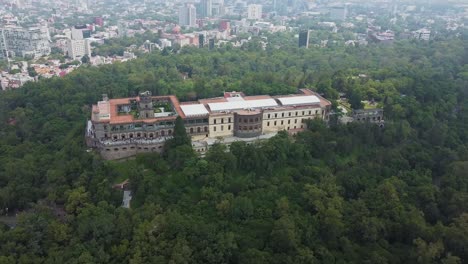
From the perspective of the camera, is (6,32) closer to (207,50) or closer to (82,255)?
(207,50)

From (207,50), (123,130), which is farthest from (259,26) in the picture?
(123,130)

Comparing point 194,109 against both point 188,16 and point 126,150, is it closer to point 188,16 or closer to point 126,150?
point 126,150

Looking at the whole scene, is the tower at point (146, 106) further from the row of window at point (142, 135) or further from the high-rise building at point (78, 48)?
the high-rise building at point (78, 48)

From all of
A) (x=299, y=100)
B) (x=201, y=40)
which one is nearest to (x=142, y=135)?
(x=299, y=100)

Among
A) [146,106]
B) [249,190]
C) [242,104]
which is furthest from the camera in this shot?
[242,104]

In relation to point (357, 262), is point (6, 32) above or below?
above

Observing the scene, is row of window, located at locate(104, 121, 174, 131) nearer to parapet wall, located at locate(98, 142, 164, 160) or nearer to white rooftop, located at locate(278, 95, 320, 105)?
parapet wall, located at locate(98, 142, 164, 160)
